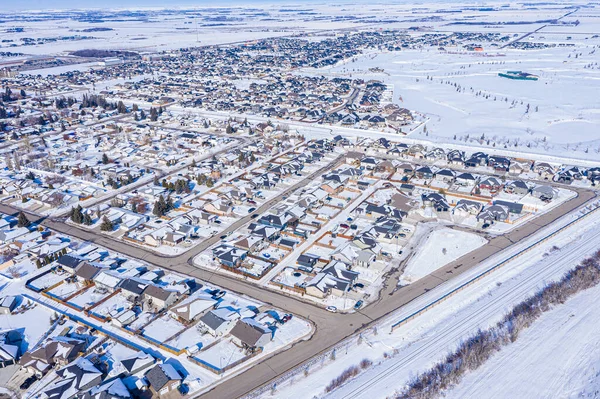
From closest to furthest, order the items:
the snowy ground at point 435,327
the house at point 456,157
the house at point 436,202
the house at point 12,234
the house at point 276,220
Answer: the snowy ground at point 435,327
the house at point 12,234
the house at point 276,220
the house at point 436,202
the house at point 456,157

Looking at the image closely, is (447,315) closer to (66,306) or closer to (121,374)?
(121,374)

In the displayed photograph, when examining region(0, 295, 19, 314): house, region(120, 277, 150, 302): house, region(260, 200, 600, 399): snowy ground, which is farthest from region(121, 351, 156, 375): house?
region(0, 295, 19, 314): house

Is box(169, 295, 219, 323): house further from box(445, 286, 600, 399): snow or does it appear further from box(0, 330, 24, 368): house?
box(445, 286, 600, 399): snow

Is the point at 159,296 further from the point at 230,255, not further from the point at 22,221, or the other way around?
the point at 22,221

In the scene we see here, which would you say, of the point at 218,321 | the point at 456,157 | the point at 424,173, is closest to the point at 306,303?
the point at 218,321

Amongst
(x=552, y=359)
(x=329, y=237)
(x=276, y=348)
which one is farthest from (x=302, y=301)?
(x=552, y=359)

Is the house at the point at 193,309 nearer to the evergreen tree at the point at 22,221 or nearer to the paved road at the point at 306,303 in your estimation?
the paved road at the point at 306,303

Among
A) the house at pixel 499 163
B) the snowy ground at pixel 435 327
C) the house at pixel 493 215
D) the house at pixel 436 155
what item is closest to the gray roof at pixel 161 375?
the snowy ground at pixel 435 327
